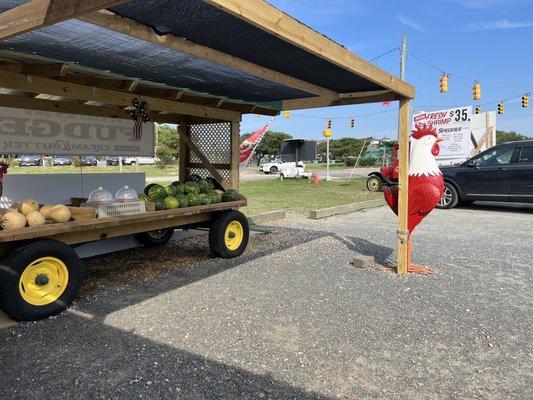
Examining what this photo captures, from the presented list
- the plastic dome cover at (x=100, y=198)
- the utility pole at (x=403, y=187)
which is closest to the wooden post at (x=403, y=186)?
the utility pole at (x=403, y=187)

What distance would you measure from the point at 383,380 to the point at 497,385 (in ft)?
2.38

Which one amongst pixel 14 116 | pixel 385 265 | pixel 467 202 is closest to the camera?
pixel 14 116

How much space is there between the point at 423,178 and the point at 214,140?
368 cm

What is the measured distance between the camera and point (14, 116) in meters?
5.39

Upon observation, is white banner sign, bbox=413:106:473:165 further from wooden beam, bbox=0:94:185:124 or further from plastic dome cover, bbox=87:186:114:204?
plastic dome cover, bbox=87:186:114:204

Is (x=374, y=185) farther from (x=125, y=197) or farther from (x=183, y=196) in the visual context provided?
(x=125, y=197)

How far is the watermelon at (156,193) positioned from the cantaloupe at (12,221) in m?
1.83

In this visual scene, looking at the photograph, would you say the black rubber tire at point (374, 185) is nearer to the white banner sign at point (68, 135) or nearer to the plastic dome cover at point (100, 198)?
the white banner sign at point (68, 135)

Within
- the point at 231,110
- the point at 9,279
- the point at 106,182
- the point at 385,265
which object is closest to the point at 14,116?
the point at 106,182

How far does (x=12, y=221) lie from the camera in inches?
151

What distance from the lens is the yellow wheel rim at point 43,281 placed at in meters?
3.85

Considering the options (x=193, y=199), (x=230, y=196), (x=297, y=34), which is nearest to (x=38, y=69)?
(x=193, y=199)

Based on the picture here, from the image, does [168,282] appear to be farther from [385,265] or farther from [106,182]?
[385,265]

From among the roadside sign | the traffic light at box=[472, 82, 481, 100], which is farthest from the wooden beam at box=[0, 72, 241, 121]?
the traffic light at box=[472, 82, 481, 100]
